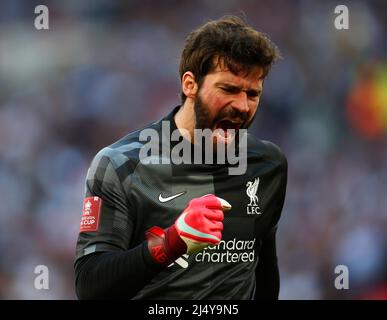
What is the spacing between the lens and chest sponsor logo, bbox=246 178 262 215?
3.22 metres

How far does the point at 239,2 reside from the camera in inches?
278

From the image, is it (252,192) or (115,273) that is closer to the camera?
(115,273)

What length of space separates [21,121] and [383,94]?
11.6ft

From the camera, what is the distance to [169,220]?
302 cm

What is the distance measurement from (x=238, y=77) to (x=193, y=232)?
74 centimetres

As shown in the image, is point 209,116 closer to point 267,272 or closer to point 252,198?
point 252,198

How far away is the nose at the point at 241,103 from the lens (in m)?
3.02

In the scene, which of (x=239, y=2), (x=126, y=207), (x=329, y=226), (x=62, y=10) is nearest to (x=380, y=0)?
(x=239, y=2)

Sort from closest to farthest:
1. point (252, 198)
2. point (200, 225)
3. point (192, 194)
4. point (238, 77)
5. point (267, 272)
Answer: point (200, 225), point (238, 77), point (192, 194), point (252, 198), point (267, 272)

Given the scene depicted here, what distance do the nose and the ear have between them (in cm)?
20

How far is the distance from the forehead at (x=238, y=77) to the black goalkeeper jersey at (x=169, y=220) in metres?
0.29

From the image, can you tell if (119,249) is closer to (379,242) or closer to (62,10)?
(379,242)

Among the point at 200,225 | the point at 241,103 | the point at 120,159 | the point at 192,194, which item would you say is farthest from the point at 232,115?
the point at 200,225

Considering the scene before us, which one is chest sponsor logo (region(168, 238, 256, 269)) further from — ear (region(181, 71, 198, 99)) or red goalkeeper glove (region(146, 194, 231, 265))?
ear (region(181, 71, 198, 99))
